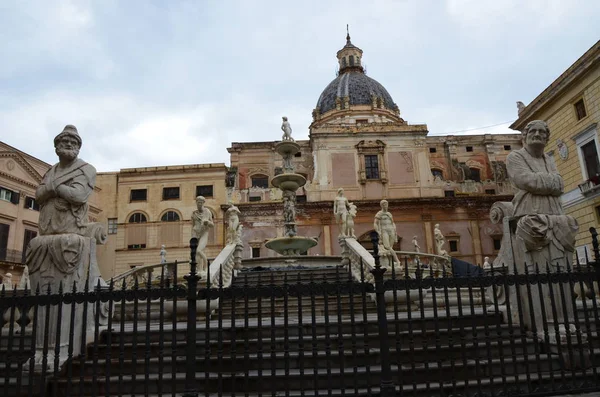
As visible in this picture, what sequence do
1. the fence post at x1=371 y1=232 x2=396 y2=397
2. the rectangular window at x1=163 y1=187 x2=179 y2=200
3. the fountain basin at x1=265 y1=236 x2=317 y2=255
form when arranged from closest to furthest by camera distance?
1. the fence post at x1=371 y1=232 x2=396 y2=397
2. the fountain basin at x1=265 y1=236 x2=317 y2=255
3. the rectangular window at x1=163 y1=187 x2=179 y2=200

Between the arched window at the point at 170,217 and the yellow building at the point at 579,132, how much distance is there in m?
27.2

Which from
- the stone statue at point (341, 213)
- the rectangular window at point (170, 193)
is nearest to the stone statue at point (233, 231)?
the stone statue at point (341, 213)

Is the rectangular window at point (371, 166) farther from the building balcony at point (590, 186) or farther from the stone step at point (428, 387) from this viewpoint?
the stone step at point (428, 387)

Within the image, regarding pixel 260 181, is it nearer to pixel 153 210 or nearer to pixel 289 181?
pixel 153 210

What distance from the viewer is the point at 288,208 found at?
18656 millimetres

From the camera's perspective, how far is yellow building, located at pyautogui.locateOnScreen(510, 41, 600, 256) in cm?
2144

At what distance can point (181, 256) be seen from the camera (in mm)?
37062

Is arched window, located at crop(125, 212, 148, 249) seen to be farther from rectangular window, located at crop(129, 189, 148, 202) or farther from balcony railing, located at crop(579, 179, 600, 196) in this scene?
balcony railing, located at crop(579, 179, 600, 196)

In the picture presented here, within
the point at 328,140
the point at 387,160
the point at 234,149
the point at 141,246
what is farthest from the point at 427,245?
the point at 141,246

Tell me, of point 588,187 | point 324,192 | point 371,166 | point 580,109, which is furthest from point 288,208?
point 371,166

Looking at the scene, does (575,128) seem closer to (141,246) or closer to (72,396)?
(72,396)

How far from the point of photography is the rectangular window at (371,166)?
1502 inches

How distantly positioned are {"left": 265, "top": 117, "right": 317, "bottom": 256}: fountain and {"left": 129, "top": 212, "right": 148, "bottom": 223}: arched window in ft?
73.4

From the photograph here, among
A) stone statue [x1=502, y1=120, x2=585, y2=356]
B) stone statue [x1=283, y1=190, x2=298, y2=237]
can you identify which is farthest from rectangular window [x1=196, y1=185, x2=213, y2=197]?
stone statue [x1=502, y1=120, x2=585, y2=356]
